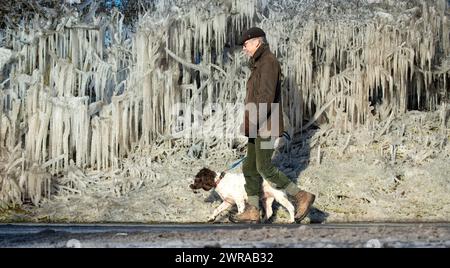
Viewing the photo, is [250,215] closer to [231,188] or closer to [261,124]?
[231,188]

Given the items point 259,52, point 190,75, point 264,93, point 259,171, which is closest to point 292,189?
point 259,171

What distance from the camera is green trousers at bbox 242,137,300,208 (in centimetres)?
641

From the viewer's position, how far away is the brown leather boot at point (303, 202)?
6.55 metres

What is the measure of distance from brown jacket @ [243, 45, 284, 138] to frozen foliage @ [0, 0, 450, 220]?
5.17 feet

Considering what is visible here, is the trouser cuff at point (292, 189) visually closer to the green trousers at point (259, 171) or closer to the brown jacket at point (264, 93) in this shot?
the green trousers at point (259, 171)

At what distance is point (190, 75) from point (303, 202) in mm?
2382

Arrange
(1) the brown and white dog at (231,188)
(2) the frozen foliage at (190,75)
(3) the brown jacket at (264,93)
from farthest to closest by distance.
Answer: (2) the frozen foliage at (190,75) → (1) the brown and white dog at (231,188) → (3) the brown jacket at (264,93)

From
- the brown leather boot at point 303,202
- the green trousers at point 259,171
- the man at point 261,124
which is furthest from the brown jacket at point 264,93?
the brown leather boot at point 303,202

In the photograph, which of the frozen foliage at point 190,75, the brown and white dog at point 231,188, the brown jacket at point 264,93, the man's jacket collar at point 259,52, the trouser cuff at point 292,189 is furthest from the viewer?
the frozen foliage at point 190,75

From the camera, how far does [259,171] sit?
6.43 m

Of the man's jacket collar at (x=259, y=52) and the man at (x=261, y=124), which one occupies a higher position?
the man's jacket collar at (x=259, y=52)

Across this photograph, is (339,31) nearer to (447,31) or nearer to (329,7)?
(329,7)

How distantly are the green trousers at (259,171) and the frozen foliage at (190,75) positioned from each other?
4.30 ft

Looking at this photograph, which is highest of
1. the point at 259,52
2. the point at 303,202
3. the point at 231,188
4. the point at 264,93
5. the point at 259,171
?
the point at 259,52
